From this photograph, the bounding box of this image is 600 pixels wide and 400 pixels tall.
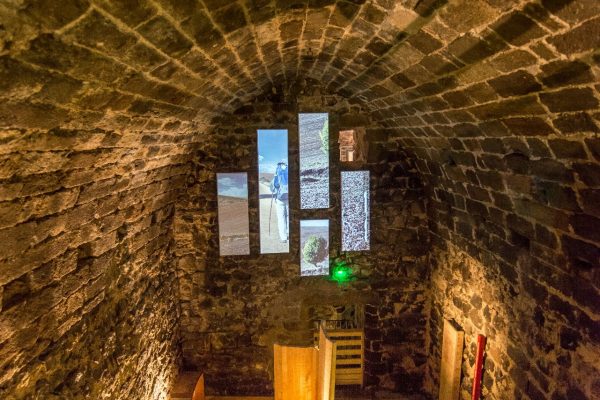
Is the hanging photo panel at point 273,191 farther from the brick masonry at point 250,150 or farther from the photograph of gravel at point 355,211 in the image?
the photograph of gravel at point 355,211

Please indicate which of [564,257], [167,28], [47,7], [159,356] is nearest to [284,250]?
[159,356]

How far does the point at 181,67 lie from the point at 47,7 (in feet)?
3.37

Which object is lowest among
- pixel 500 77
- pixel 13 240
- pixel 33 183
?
pixel 13 240

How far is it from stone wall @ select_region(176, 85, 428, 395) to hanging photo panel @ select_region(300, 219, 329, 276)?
80 mm

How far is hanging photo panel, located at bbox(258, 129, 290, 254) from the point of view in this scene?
199 inches

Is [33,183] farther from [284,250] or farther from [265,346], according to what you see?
[265,346]

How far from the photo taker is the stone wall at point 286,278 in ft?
16.5

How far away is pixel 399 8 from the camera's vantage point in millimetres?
2021

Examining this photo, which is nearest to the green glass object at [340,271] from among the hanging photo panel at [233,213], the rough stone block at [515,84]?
the hanging photo panel at [233,213]

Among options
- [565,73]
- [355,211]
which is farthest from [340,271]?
[565,73]

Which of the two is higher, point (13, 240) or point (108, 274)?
point (13, 240)

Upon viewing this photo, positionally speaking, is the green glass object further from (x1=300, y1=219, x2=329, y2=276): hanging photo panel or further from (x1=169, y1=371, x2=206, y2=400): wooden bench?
(x1=169, y1=371, x2=206, y2=400): wooden bench

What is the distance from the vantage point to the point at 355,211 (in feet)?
17.2

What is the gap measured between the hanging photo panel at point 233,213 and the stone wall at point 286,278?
77mm
